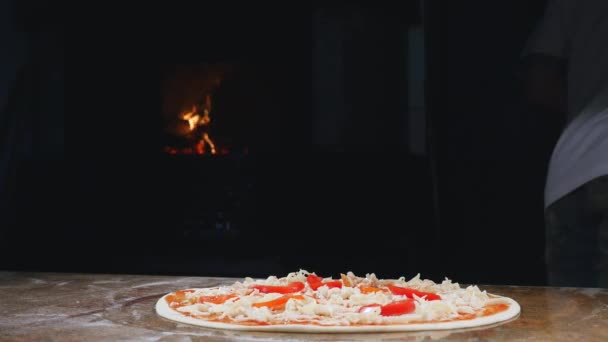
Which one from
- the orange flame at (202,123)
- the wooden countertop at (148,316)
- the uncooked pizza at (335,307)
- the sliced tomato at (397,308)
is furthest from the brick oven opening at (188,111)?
the sliced tomato at (397,308)

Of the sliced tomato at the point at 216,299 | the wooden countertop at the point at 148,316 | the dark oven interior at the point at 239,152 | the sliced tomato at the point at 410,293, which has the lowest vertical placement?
the wooden countertop at the point at 148,316

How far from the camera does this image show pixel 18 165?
2979 mm

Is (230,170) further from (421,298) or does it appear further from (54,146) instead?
(421,298)

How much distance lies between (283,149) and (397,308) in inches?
44.4

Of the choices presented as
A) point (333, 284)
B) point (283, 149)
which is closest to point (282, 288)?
point (333, 284)

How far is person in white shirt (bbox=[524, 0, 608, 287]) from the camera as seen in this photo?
A: 2514 mm

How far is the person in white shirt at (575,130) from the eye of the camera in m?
2.51

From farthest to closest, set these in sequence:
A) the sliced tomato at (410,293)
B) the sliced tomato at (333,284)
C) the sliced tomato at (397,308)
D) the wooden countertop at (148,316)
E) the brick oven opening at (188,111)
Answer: the brick oven opening at (188,111) < the sliced tomato at (333,284) < the sliced tomato at (410,293) < the sliced tomato at (397,308) < the wooden countertop at (148,316)

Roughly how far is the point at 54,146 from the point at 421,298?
1.58 metres

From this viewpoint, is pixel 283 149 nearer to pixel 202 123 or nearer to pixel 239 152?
pixel 239 152

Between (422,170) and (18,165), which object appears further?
(18,165)

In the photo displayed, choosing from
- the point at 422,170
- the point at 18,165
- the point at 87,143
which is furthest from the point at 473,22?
the point at 18,165

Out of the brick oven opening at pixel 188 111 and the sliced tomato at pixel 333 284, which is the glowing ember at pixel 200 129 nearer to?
the brick oven opening at pixel 188 111

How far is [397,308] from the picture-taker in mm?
1651
